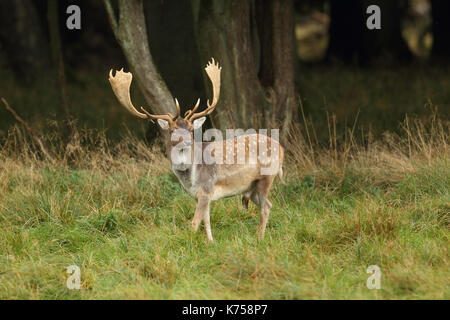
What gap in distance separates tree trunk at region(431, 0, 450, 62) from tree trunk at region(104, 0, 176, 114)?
464 inches

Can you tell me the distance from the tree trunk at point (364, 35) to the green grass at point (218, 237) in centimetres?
1082

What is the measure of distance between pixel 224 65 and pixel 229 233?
10.4 feet

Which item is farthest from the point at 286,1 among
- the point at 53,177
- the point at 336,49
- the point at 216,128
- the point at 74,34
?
the point at 74,34

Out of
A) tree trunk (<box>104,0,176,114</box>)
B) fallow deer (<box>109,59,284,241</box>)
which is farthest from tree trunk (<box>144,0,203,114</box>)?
fallow deer (<box>109,59,284,241</box>)

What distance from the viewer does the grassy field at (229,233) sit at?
5438mm

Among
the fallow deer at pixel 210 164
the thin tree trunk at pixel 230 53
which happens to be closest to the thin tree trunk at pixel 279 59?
the thin tree trunk at pixel 230 53

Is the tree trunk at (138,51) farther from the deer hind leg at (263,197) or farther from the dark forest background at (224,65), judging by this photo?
the deer hind leg at (263,197)

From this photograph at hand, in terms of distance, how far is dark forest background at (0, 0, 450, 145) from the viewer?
9242mm

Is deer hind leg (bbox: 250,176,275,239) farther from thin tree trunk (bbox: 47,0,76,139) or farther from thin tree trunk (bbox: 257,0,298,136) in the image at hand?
thin tree trunk (bbox: 47,0,76,139)

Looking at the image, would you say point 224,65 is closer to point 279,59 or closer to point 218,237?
point 279,59

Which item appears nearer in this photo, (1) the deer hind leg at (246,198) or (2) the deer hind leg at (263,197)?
(2) the deer hind leg at (263,197)

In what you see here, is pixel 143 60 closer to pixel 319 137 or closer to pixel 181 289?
pixel 319 137

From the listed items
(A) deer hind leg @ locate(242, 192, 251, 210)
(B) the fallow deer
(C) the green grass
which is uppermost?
(B) the fallow deer

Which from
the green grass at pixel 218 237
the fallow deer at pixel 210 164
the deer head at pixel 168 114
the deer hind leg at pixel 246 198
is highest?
the deer head at pixel 168 114
